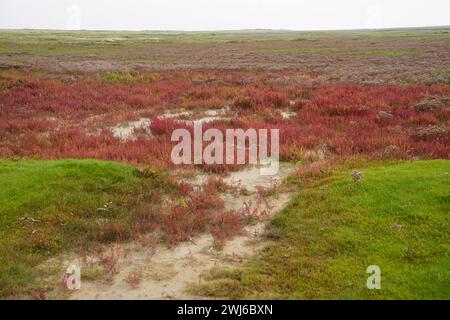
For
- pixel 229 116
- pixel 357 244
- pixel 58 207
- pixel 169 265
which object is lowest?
pixel 169 265

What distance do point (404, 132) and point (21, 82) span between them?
24.8 metres

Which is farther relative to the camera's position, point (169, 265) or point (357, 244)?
point (357, 244)

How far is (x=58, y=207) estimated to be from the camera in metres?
9.16

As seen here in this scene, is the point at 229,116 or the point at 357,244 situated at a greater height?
the point at 229,116

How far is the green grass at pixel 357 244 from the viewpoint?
6246 mm

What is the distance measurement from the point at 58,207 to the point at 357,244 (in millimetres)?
6418

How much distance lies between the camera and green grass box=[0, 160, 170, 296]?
296 inches

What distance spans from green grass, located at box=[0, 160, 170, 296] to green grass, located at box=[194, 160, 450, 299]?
3.07 meters

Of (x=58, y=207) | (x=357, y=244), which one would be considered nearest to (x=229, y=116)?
(x=58, y=207)

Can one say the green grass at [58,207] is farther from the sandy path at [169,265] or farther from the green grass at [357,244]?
the green grass at [357,244]

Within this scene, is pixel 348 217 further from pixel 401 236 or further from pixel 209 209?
pixel 209 209

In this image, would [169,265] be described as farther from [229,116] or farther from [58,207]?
[229,116]

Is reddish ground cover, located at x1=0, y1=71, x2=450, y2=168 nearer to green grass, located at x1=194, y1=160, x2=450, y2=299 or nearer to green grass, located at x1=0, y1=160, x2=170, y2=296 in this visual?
green grass, located at x1=0, y1=160, x2=170, y2=296
